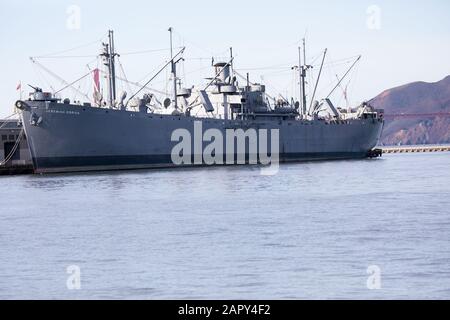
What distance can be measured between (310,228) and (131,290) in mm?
12009

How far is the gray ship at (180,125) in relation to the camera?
7488 centimetres

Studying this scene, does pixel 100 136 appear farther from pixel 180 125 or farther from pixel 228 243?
pixel 228 243

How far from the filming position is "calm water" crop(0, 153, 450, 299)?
20922 millimetres

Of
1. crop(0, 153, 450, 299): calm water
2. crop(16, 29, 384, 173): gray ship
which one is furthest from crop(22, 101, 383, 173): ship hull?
crop(0, 153, 450, 299): calm water

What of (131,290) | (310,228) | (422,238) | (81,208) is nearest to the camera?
(131,290)

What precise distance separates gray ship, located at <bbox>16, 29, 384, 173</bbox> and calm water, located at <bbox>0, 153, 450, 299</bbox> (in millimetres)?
23967

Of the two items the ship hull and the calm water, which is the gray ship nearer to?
the ship hull

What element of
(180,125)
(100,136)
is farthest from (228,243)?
(180,125)

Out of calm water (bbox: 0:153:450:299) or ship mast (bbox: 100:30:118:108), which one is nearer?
calm water (bbox: 0:153:450:299)

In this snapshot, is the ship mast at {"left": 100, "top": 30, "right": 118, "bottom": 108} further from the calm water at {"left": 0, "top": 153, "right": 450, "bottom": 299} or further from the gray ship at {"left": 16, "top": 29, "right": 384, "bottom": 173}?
the calm water at {"left": 0, "top": 153, "right": 450, "bottom": 299}

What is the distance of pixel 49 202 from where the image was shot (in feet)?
150

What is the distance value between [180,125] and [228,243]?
191 feet
